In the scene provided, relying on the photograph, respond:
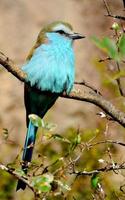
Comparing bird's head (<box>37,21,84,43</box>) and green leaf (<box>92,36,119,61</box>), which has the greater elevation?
green leaf (<box>92,36,119,61</box>)

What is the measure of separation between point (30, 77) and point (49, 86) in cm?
11

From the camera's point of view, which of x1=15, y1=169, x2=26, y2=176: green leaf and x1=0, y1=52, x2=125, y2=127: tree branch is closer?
x1=15, y1=169, x2=26, y2=176: green leaf

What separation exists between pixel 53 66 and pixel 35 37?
2.69 metres

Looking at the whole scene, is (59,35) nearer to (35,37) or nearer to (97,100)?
(97,100)

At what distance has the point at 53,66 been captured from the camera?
10.5ft

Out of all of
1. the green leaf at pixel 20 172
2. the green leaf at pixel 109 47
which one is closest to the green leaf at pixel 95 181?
the green leaf at pixel 20 172

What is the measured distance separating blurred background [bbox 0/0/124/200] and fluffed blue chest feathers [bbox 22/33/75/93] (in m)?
2.39

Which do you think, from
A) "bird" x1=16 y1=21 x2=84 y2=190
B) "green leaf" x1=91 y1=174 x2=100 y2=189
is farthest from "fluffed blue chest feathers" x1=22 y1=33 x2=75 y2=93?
"green leaf" x1=91 y1=174 x2=100 y2=189

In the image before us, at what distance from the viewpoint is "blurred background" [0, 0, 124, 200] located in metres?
5.81

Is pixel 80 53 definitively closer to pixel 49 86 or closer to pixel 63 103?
pixel 63 103

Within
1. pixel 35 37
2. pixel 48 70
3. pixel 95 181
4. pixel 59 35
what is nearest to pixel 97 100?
pixel 95 181

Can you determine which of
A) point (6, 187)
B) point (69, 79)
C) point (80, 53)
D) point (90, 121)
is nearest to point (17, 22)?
point (80, 53)

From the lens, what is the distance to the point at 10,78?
Result: 589cm

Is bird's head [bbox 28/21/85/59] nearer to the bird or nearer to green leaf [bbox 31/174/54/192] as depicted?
the bird
